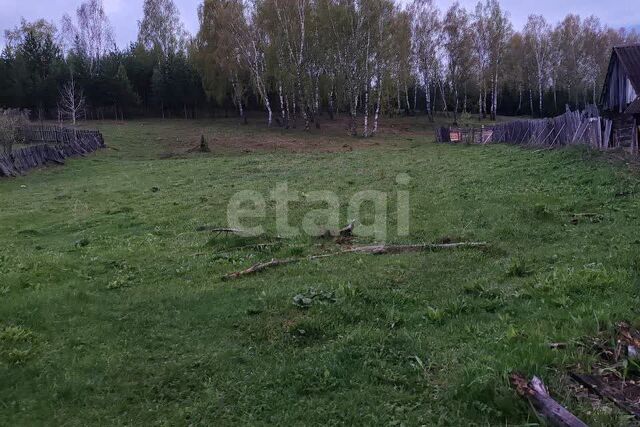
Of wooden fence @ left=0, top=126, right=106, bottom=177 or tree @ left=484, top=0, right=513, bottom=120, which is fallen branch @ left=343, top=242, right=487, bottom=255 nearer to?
wooden fence @ left=0, top=126, right=106, bottom=177

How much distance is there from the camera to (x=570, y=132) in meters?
23.1

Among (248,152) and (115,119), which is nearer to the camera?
(248,152)

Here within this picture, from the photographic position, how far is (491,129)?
130 ft

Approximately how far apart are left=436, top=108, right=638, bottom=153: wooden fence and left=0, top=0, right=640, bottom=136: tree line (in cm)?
1535

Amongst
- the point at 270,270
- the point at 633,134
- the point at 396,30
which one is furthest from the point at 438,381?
the point at 396,30

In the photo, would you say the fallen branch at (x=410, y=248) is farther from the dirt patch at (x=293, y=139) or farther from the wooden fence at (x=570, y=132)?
the dirt patch at (x=293, y=139)

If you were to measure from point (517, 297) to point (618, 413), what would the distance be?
2764 mm

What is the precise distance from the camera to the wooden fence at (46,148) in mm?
25094

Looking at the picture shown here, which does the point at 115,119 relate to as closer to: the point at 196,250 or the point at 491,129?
the point at 491,129

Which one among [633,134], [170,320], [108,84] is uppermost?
[108,84]

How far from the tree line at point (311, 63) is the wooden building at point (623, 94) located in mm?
20924

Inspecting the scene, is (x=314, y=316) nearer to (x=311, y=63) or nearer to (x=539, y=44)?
(x=311, y=63)

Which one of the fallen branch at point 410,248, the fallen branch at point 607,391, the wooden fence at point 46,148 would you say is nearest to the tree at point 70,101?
the wooden fence at point 46,148

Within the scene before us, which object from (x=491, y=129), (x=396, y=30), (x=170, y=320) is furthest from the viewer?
(x=396, y=30)
